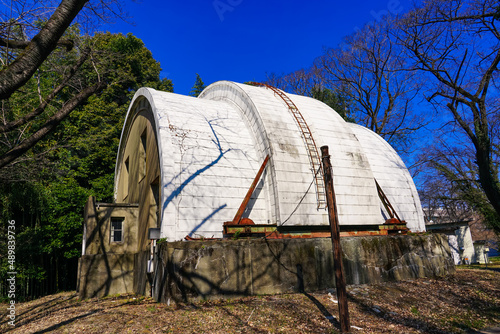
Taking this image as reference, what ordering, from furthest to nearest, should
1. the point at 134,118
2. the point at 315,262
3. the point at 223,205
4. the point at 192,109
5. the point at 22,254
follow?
the point at 134,118 → the point at 22,254 → the point at 192,109 → the point at 223,205 → the point at 315,262

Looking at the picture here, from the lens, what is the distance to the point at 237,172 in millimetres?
11273

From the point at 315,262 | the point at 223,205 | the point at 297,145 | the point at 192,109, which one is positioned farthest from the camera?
the point at 192,109

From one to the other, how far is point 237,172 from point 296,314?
5.19 metres

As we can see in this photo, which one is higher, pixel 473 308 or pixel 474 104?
pixel 474 104

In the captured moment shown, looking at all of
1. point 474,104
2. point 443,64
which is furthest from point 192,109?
point 474,104

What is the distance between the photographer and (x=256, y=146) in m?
12.3

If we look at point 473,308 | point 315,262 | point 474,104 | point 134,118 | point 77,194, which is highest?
point 134,118

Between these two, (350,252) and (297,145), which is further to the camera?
(297,145)

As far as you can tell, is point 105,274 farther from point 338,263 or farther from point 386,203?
point 386,203

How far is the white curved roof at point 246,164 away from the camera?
10.1m

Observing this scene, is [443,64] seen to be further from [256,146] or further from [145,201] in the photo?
[145,201]

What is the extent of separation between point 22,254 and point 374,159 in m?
17.1

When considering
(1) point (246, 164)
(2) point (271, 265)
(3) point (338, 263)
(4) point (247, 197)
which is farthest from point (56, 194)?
(3) point (338, 263)

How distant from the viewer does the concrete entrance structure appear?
10242 mm
